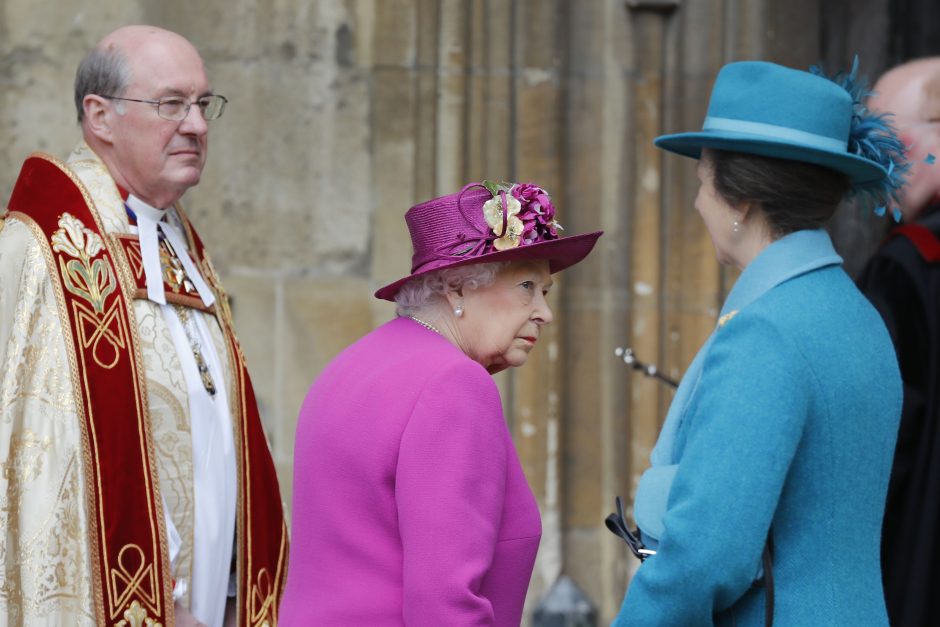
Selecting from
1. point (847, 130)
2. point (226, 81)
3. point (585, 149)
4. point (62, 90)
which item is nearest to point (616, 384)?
point (585, 149)

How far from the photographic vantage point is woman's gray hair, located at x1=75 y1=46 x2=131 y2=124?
294cm

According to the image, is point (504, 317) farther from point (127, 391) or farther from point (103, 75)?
point (103, 75)

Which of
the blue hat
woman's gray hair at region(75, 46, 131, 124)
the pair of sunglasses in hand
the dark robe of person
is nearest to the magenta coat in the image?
the pair of sunglasses in hand

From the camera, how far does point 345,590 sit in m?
2.12

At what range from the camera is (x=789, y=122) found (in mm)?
2131

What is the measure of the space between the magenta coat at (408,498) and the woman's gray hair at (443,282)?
0.06 metres

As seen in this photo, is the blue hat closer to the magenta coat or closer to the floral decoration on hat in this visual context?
the floral decoration on hat

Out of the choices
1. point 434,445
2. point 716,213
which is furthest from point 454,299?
point 716,213

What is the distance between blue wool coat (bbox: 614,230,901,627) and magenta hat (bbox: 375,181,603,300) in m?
0.36

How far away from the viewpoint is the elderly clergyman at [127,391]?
264 cm

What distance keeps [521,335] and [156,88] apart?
1123 millimetres

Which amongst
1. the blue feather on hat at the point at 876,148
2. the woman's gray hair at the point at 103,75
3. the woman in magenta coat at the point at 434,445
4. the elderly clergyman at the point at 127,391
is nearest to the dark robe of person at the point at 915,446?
the blue feather on hat at the point at 876,148

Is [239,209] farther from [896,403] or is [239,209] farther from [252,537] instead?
[896,403]

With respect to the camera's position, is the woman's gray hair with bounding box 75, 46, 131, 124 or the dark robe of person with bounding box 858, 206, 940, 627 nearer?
the woman's gray hair with bounding box 75, 46, 131, 124
